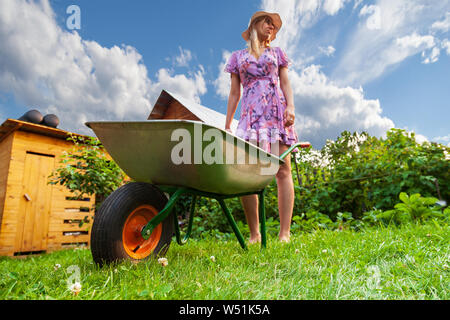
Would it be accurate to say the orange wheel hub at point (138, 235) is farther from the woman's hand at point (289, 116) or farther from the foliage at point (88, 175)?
the foliage at point (88, 175)

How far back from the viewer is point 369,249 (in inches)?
54.3

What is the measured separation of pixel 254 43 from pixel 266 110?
55cm

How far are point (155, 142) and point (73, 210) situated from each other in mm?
4781

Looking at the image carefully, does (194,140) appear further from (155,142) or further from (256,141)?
(256,141)

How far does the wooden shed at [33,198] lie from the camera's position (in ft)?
14.2

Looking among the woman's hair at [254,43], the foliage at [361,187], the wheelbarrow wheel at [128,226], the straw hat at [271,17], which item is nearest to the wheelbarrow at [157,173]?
the wheelbarrow wheel at [128,226]

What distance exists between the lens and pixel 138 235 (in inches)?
46.1

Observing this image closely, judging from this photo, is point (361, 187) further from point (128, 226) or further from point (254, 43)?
point (128, 226)

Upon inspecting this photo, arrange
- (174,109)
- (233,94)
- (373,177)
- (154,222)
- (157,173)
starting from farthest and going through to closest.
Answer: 1. (174,109)
2. (373,177)
3. (233,94)
4. (157,173)
5. (154,222)

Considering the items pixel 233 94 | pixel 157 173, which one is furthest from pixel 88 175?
pixel 157 173

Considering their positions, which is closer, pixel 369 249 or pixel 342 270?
pixel 342 270
